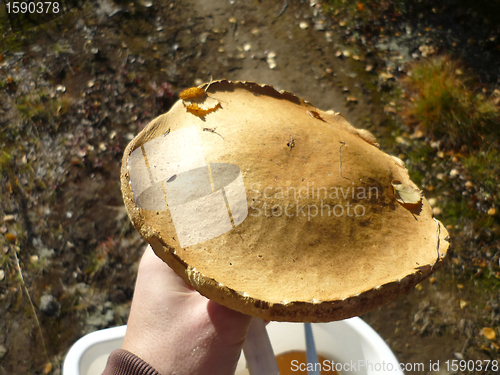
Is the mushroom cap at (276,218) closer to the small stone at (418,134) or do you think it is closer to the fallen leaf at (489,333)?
the fallen leaf at (489,333)

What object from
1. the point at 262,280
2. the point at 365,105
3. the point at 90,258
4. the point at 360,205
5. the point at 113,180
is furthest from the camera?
the point at 365,105

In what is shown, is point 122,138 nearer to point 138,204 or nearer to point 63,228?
point 63,228

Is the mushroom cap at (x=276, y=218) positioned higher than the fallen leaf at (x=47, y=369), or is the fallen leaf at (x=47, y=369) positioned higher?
the mushroom cap at (x=276, y=218)

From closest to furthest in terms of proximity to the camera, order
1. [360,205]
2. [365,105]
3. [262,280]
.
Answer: [262,280] → [360,205] → [365,105]

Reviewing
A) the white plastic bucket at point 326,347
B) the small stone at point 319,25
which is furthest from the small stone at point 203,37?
the white plastic bucket at point 326,347

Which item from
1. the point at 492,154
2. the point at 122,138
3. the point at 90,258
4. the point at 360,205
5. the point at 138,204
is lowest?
the point at 492,154

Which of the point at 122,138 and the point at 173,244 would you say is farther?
the point at 122,138

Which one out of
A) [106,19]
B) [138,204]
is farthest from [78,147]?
[138,204]

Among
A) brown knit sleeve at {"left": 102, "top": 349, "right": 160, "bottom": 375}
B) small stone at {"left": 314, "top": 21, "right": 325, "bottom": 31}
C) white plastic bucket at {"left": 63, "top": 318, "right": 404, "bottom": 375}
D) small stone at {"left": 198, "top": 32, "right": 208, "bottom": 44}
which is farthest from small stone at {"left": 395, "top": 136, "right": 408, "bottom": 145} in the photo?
brown knit sleeve at {"left": 102, "top": 349, "right": 160, "bottom": 375}
